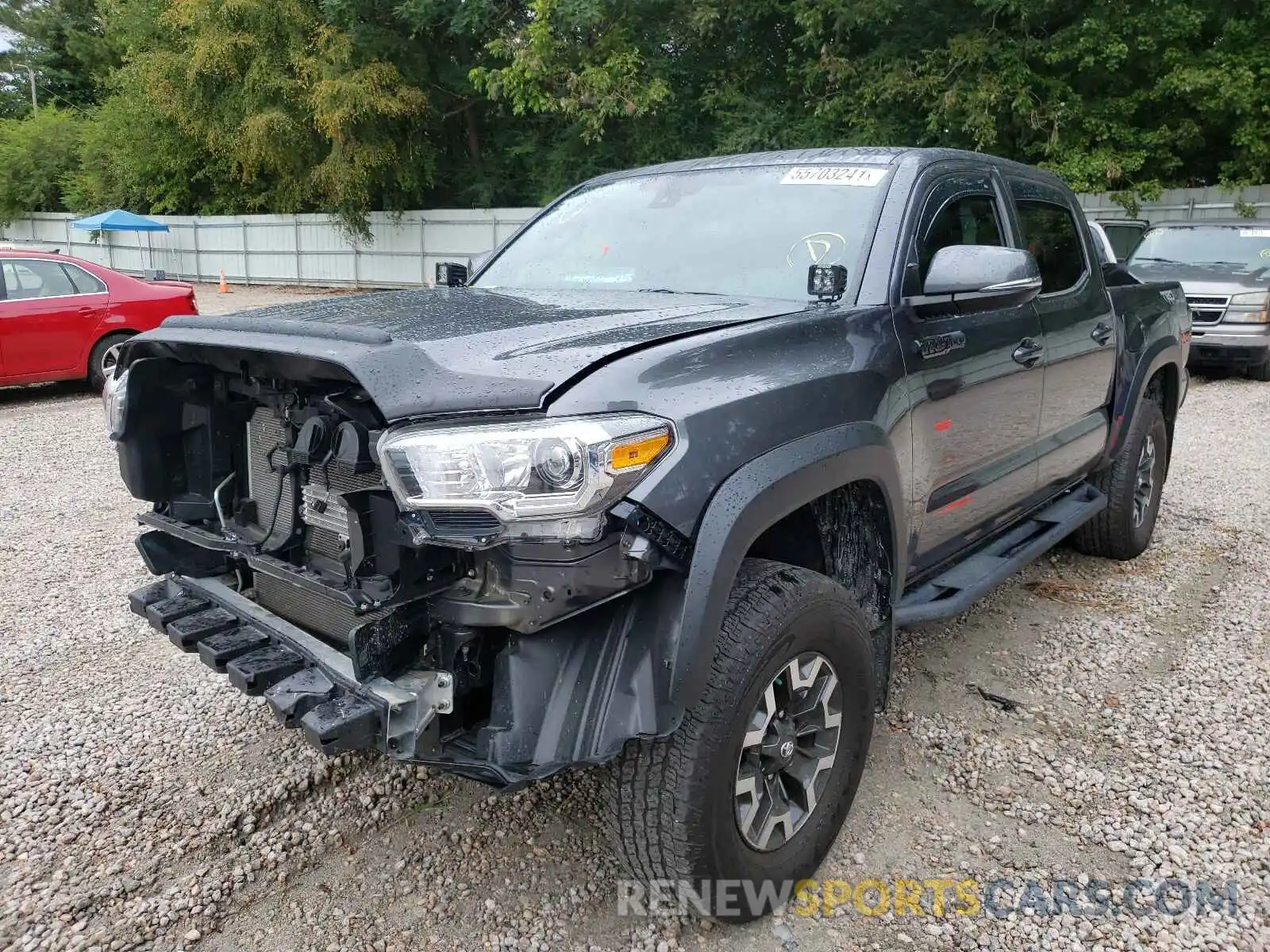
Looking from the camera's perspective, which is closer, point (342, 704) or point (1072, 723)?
point (342, 704)

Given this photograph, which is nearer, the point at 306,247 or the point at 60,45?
the point at 306,247

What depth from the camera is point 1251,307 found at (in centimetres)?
1100

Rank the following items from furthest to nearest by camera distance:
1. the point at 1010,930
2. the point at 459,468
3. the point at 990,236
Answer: the point at 990,236, the point at 1010,930, the point at 459,468

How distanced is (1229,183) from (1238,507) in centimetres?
1319

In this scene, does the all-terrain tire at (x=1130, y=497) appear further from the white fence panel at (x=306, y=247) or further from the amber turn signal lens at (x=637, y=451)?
the white fence panel at (x=306, y=247)

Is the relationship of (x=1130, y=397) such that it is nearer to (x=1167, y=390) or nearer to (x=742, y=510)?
(x=1167, y=390)

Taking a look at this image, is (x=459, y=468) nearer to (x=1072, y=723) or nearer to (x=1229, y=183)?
(x=1072, y=723)

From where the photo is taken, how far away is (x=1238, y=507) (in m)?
6.25

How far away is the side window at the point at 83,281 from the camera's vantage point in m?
9.67

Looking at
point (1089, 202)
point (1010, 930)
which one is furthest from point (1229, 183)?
point (1010, 930)

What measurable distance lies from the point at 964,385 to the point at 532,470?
1799 millimetres

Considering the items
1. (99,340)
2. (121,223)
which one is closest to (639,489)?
(99,340)

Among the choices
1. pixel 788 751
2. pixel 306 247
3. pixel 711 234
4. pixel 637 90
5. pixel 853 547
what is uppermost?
pixel 637 90

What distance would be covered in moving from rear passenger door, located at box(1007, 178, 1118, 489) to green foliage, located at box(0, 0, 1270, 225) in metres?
14.0
